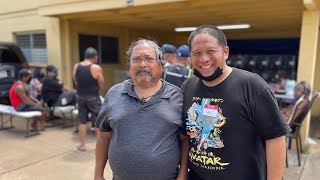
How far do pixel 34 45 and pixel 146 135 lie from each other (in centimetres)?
808

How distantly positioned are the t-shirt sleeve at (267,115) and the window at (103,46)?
7.36 metres

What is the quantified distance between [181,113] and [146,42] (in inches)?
19.7

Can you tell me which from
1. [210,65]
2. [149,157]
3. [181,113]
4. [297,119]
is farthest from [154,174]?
[297,119]

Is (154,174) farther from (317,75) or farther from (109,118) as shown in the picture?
(317,75)

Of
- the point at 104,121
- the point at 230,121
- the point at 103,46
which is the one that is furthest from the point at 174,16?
the point at 230,121

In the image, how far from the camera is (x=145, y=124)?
5.30 ft

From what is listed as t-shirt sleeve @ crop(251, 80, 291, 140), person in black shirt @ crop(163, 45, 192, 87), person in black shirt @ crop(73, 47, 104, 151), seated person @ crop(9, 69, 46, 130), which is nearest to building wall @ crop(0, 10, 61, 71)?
seated person @ crop(9, 69, 46, 130)

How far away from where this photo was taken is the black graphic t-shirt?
1.38m

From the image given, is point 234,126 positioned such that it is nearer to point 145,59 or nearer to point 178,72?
point 145,59

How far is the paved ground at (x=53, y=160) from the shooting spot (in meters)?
3.66

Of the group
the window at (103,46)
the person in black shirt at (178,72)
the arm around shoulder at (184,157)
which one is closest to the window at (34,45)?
the window at (103,46)

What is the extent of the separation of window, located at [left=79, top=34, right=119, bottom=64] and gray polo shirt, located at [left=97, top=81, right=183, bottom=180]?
688 cm

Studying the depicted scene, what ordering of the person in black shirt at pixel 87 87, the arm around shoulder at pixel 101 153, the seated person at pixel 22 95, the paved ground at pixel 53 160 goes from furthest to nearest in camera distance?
the seated person at pixel 22 95 < the person in black shirt at pixel 87 87 < the paved ground at pixel 53 160 < the arm around shoulder at pixel 101 153

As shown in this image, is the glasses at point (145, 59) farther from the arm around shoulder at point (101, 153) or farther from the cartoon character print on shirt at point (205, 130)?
the arm around shoulder at point (101, 153)
